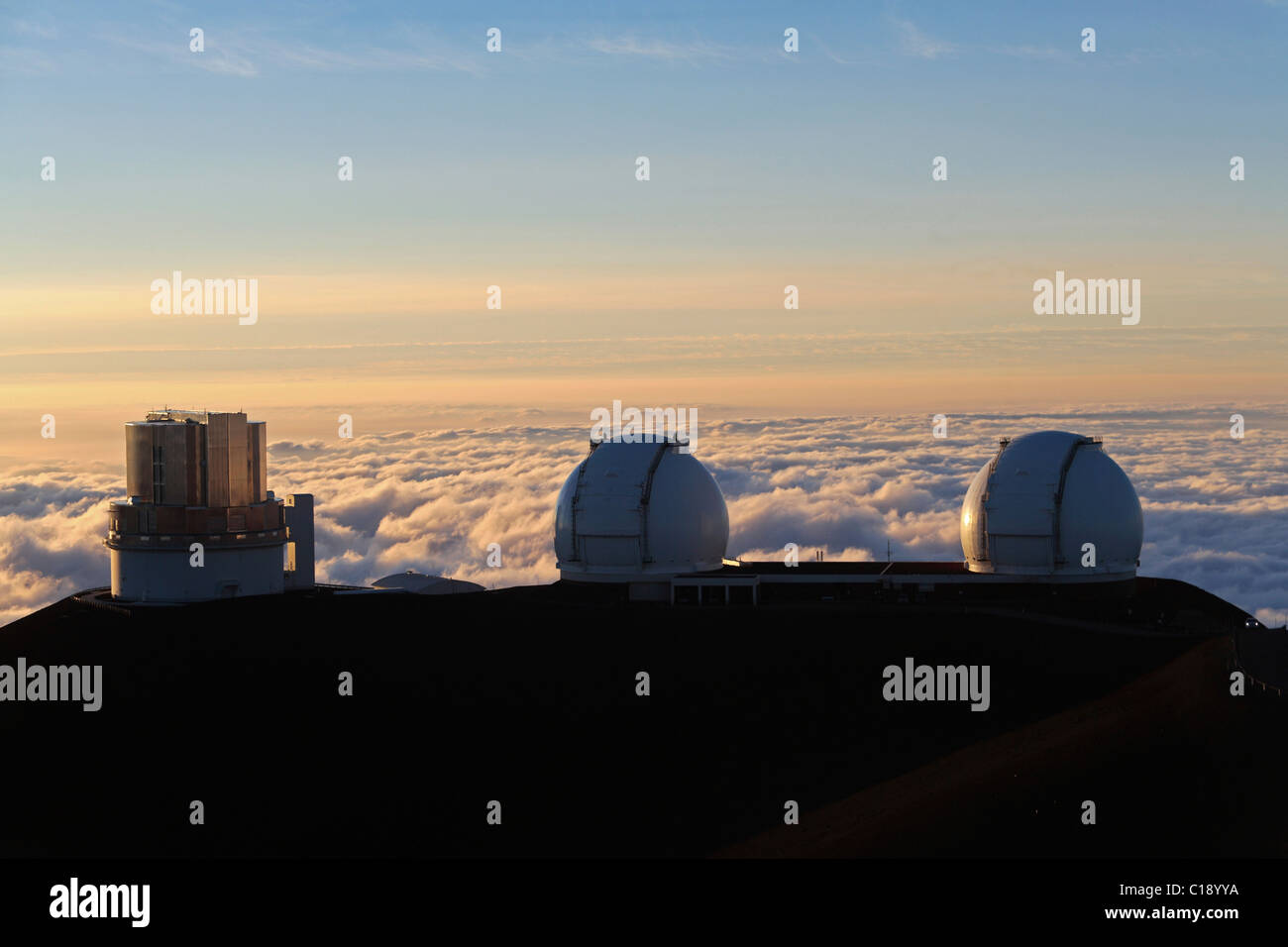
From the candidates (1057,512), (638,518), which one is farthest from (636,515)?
(1057,512)

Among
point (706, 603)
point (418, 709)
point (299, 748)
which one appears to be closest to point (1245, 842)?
point (706, 603)

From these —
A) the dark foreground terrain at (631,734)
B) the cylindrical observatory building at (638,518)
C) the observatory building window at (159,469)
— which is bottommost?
the dark foreground terrain at (631,734)

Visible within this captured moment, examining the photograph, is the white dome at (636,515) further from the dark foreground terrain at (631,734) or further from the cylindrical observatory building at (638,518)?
the dark foreground terrain at (631,734)

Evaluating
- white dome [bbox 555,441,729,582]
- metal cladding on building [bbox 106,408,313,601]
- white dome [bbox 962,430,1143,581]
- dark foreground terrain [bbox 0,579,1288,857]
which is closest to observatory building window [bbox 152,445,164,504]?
metal cladding on building [bbox 106,408,313,601]

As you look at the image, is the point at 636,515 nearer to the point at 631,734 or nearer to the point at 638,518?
the point at 638,518

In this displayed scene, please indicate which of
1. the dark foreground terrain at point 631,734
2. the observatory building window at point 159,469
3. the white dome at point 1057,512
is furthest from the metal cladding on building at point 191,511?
the white dome at point 1057,512

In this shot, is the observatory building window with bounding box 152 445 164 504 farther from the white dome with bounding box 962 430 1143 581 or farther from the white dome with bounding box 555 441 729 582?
the white dome with bounding box 962 430 1143 581

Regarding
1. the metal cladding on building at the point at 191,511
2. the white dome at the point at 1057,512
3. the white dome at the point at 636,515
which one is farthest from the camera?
the white dome at the point at 1057,512
